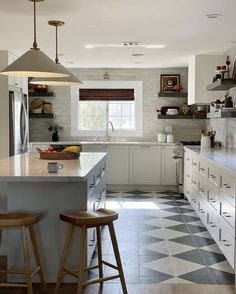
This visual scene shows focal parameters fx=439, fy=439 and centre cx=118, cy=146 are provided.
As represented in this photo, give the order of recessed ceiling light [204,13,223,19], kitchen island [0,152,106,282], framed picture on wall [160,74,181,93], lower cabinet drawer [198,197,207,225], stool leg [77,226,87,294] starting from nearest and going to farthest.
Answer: stool leg [77,226,87,294] < kitchen island [0,152,106,282] < recessed ceiling light [204,13,223,19] < lower cabinet drawer [198,197,207,225] < framed picture on wall [160,74,181,93]

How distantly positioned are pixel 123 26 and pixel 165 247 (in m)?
2.38

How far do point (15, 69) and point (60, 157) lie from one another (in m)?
1.26

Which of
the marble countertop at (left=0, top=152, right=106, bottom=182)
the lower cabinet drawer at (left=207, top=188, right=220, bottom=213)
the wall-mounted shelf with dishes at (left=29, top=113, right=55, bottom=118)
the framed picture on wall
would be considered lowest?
the lower cabinet drawer at (left=207, top=188, right=220, bottom=213)

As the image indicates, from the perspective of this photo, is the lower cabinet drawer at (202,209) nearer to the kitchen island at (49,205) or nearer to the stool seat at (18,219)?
the kitchen island at (49,205)

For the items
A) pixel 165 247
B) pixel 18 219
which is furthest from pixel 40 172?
pixel 165 247

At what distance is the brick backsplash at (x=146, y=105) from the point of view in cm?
835

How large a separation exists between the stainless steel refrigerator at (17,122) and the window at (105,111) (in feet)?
5.38

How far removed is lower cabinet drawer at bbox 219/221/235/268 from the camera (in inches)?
140

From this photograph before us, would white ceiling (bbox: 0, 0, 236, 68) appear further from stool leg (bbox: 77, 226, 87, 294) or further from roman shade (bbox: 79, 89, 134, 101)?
stool leg (bbox: 77, 226, 87, 294)

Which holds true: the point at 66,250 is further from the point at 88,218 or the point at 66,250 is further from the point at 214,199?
the point at 214,199

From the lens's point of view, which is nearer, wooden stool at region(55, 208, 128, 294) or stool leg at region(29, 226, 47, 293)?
wooden stool at region(55, 208, 128, 294)

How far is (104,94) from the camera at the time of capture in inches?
333

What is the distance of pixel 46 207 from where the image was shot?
11.0 ft


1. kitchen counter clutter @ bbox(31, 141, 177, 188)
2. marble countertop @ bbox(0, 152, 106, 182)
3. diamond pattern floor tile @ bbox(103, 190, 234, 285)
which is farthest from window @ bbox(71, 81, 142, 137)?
marble countertop @ bbox(0, 152, 106, 182)
